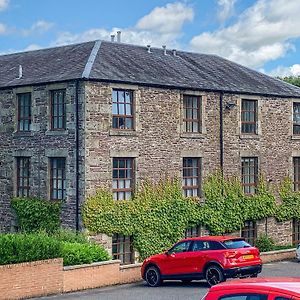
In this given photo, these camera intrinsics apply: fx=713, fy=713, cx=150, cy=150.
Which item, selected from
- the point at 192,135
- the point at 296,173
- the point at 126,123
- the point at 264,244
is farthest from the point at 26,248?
the point at 296,173

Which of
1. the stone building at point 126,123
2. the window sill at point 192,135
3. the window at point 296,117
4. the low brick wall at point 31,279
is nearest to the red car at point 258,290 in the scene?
the low brick wall at point 31,279

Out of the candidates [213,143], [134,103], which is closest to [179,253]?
[134,103]

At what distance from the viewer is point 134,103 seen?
30266 millimetres

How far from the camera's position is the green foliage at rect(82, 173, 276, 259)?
2922cm

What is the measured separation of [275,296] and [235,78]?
93.7 feet

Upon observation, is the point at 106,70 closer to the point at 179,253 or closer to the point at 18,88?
the point at 18,88

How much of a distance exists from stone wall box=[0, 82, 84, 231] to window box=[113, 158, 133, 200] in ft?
5.78

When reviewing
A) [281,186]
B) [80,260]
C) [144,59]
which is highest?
[144,59]

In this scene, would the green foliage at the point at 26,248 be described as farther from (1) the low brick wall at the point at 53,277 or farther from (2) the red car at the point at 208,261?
(2) the red car at the point at 208,261

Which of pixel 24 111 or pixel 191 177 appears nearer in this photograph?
pixel 24 111

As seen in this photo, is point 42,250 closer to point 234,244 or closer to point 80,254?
point 80,254

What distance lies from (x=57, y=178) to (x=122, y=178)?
2.73m

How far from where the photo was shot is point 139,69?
3173 centimetres

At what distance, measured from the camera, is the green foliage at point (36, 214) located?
2961cm
